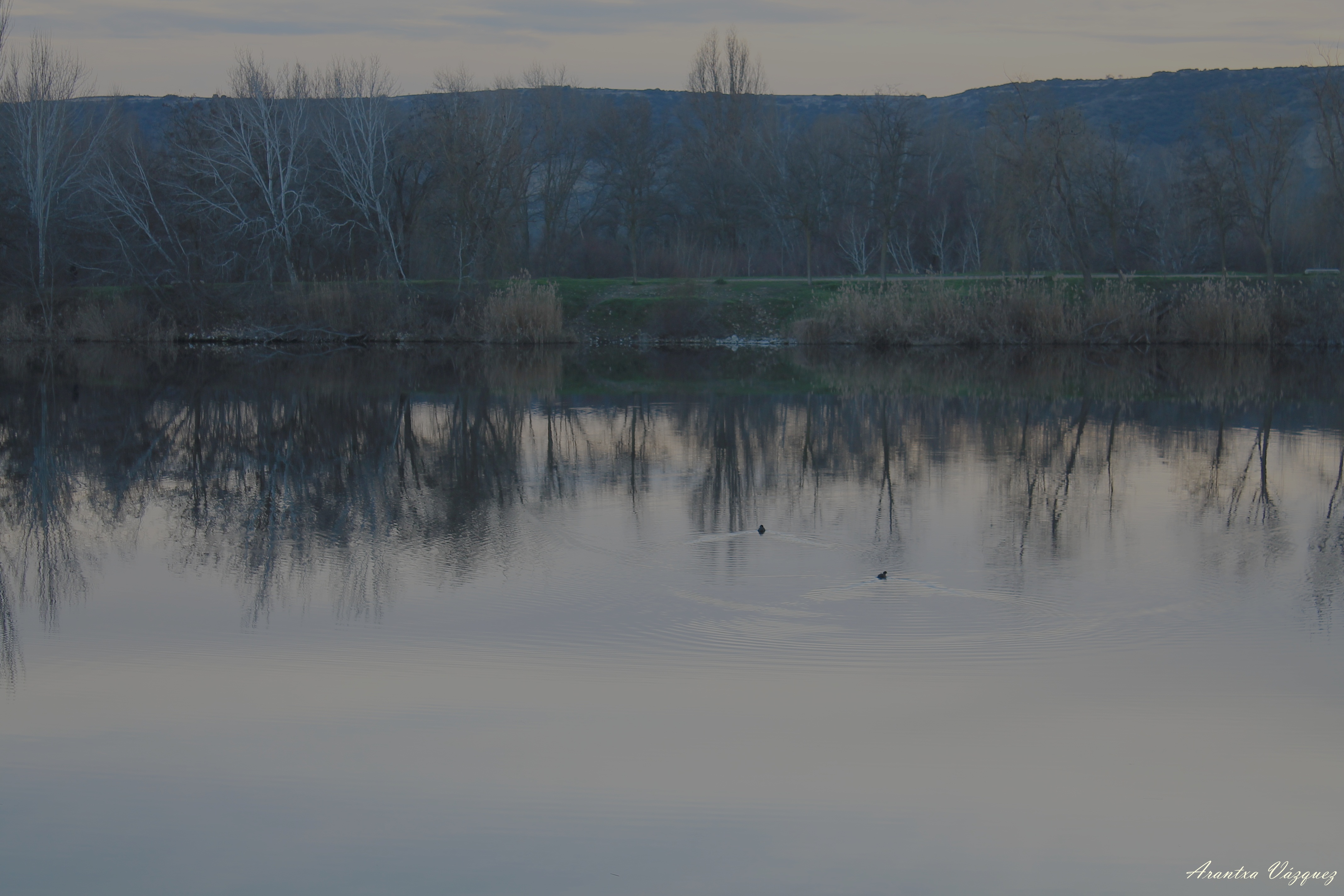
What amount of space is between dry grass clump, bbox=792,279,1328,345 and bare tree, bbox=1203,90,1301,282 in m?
1.55

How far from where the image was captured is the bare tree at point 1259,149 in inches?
1355

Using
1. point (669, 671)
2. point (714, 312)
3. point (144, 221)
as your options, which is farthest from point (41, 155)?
point (669, 671)

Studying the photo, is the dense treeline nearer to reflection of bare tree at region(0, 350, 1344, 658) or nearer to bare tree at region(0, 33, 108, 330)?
bare tree at region(0, 33, 108, 330)

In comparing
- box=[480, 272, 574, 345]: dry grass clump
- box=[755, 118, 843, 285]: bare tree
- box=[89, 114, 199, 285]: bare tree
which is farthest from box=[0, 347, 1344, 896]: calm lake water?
box=[755, 118, 843, 285]: bare tree

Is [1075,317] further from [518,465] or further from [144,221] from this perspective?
[144,221]

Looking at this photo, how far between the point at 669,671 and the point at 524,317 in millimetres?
Answer: 27651

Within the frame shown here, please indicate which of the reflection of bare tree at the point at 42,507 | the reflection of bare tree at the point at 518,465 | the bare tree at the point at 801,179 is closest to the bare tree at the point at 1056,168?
the bare tree at the point at 801,179

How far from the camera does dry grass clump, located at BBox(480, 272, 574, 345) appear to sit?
3322 centimetres

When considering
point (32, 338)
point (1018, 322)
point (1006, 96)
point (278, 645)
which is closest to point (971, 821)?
point (278, 645)

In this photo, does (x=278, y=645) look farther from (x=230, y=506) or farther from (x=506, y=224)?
(x=506, y=224)

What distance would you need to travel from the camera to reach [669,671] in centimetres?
639

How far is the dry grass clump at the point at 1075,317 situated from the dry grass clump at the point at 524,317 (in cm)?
728

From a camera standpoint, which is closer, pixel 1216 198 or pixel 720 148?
pixel 1216 198

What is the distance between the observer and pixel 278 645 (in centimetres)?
686
